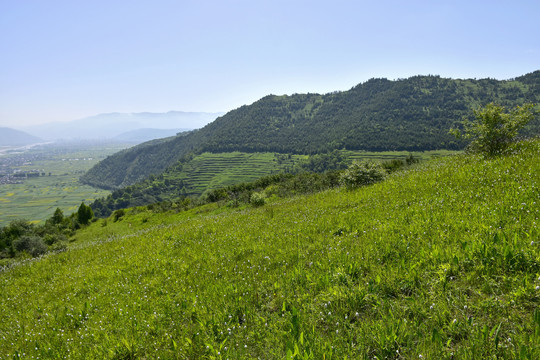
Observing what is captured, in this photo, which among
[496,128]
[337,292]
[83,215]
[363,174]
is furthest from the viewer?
[83,215]

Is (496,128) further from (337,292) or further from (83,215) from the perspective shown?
(83,215)

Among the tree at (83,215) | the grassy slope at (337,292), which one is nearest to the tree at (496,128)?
the grassy slope at (337,292)

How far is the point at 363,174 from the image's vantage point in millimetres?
16781

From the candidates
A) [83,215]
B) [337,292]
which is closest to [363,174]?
[337,292]

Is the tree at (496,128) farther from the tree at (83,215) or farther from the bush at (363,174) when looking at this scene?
the tree at (83,215)

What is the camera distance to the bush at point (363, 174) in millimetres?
16570

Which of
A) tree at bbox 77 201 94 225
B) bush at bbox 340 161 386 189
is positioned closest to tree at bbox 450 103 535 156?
bush at bbox 340 161 386 189

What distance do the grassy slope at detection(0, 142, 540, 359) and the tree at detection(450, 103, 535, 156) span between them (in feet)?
11.2

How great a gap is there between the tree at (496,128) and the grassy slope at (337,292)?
340cm

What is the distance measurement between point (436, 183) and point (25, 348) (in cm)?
1343

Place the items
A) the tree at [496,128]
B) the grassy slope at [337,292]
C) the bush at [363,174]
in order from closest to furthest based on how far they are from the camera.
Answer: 1. the grassy slope at [337,292]
2. the tree at [496,128]
3. the bush at [363,174]

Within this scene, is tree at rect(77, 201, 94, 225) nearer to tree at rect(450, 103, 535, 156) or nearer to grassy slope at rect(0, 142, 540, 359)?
grassy slope at rect(0, 142, 540, 359)

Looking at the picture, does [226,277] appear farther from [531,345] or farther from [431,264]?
[531,345]

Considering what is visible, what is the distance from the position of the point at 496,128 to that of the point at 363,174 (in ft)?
23.3
